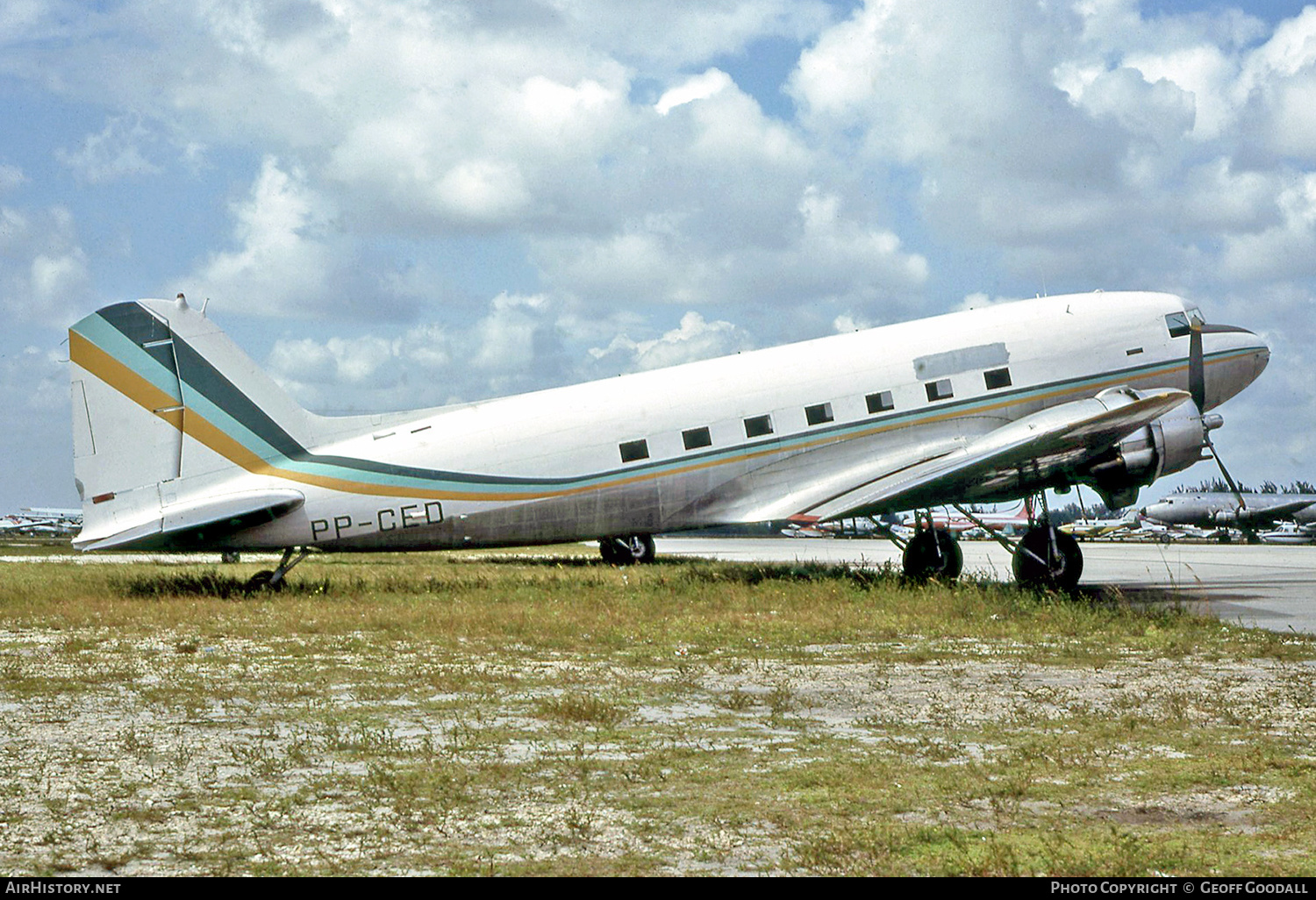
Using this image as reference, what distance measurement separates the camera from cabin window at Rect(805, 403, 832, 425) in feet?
70.3

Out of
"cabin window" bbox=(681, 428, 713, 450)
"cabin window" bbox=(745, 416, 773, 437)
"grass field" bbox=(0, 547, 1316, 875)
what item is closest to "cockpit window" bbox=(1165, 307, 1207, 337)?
"grass field" bbox=(0, 547, 1316, 875)

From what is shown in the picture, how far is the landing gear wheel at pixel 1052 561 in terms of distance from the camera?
20797 millimetres

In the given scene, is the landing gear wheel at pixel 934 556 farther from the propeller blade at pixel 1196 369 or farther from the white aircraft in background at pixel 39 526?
the white aircraft in background at pixel 39 526

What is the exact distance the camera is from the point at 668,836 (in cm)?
601

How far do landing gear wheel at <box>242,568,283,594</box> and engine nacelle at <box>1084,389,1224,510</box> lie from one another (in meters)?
14.8

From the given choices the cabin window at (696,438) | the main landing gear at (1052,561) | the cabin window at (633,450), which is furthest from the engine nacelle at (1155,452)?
the cabin window at (633,450)

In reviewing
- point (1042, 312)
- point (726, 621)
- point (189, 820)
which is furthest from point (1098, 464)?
point (189, 820)

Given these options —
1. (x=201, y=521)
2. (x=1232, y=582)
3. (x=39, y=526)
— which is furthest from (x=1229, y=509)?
(x=39, y=526)

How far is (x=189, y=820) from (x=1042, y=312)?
63.6 ft

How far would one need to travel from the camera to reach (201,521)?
763 inches

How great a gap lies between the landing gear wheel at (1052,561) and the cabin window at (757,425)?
17.0 feet

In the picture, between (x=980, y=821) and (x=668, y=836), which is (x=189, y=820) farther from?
(x=980, y=821)

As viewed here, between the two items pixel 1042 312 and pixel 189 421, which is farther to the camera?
pixel 1042 312

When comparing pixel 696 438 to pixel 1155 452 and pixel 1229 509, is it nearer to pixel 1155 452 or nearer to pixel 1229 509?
pixel 1155 452
